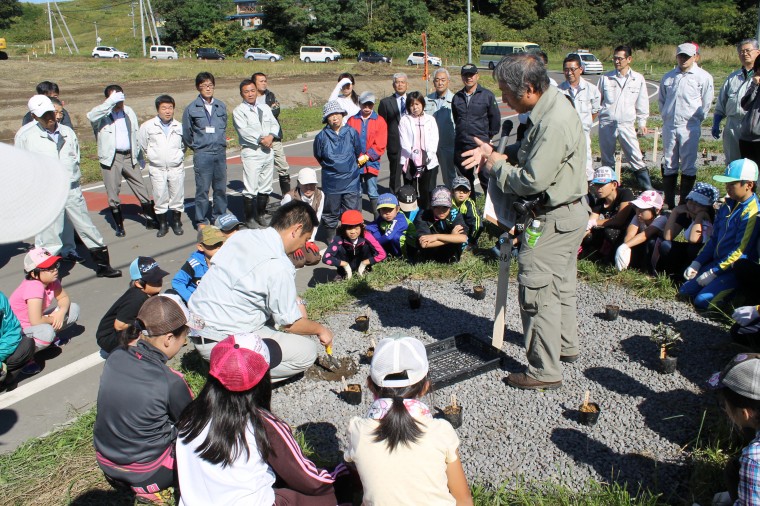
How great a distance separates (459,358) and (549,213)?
4.94 feet

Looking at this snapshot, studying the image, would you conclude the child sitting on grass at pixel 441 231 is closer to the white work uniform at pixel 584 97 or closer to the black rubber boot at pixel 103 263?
the white work uniform at pixel 584 97

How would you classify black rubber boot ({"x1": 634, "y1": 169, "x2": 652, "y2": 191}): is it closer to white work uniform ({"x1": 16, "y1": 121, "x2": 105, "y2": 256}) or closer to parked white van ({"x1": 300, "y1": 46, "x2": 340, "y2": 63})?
white work uniform ({"x1": 16, "y1": 121, "x2": 105, "y2": 256})

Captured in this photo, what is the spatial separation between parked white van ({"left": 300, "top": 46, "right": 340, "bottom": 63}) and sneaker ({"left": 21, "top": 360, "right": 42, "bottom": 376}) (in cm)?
5263

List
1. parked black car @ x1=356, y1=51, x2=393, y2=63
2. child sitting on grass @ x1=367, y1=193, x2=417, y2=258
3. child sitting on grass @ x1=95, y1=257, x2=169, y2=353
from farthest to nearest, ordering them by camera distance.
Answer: parked black car @ x1=356, y1=51, x2=393, y2=63
child sitting on grass @ x1=367, y1=193, x2=417, y2=258
child sitting on grass @ x1=95, y1=257, x2=169, y2=353

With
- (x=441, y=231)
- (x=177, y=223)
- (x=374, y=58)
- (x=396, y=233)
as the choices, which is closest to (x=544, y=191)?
(x=441, y=231)

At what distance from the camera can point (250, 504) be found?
9.12ft

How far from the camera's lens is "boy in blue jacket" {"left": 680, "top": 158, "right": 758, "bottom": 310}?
5.35 meters

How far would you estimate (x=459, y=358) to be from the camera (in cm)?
504

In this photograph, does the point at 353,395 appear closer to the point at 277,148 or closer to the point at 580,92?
the point at 580,92

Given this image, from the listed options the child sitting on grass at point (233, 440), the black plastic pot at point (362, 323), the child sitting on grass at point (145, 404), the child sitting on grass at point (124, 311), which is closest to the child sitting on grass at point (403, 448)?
the child sitting on grass at point (233, 440)

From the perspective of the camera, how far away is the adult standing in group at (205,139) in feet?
28.8

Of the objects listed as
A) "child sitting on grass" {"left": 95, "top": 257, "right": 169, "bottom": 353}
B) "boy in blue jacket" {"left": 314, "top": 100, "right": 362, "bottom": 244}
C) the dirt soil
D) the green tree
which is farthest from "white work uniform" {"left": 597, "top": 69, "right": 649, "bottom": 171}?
the green tree

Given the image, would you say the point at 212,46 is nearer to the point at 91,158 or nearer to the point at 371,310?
the point at 91,158

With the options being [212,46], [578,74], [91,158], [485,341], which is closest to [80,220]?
[485,341]
